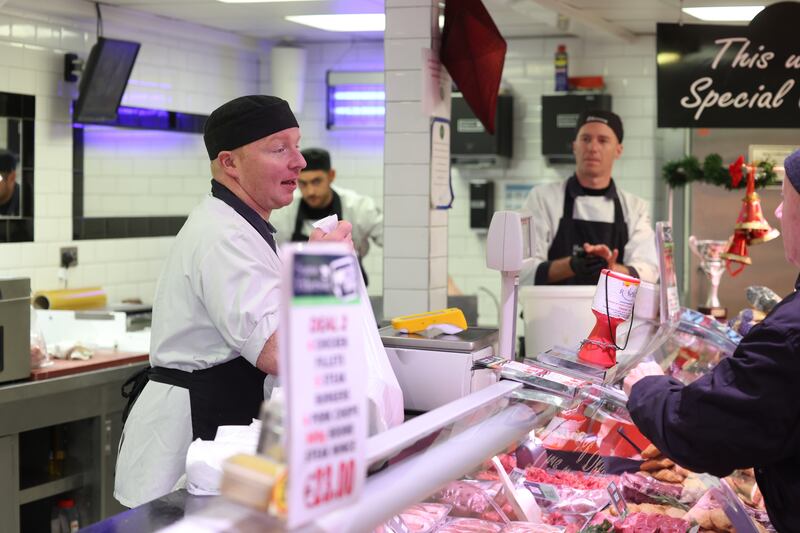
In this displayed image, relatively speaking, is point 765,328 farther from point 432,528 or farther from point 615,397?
point 432,528

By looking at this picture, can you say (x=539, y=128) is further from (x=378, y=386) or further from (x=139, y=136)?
(x=378, y=386)

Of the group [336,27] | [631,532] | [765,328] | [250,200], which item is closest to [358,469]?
[765,328]

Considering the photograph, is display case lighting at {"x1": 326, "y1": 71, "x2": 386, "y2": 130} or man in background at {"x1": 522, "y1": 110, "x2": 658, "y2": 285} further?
display case lighting at {"x1": 326, "y1": 71, "x2": 386, "y2": 130}

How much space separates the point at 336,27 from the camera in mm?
8562

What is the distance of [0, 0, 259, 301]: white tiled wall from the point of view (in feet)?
23.0

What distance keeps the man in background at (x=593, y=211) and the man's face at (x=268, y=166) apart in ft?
8.28

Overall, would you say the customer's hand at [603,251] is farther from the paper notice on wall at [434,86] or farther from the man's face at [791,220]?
the man's face at [791,220]

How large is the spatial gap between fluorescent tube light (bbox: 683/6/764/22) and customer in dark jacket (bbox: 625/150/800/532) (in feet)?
17.8

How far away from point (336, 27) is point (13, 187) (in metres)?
3.04

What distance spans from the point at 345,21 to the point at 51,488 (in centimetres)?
448

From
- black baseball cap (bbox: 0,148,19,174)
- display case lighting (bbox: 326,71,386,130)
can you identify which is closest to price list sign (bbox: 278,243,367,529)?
black baseball cap (bbox: 0,148,19,174)

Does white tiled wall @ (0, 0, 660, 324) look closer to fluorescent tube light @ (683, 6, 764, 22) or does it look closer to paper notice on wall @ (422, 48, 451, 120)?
paper notice on wall @ (422, 48, 451, 120)

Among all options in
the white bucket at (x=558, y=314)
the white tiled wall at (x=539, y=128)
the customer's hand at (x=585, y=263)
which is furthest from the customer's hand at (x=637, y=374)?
the white tiled wall at (x=539, y=128)

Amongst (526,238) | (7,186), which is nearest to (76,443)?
(7,186)
